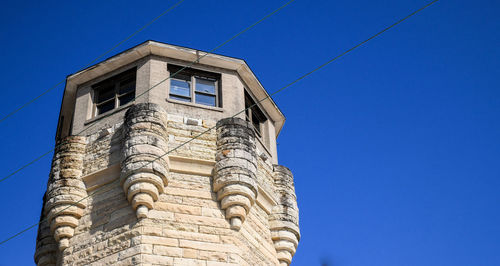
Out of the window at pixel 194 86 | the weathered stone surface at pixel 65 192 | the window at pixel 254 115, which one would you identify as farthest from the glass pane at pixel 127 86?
the window at pixel 254 115

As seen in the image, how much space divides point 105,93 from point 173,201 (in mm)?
4646

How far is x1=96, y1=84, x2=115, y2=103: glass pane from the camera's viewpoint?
18.8m

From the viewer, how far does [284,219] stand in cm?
1759

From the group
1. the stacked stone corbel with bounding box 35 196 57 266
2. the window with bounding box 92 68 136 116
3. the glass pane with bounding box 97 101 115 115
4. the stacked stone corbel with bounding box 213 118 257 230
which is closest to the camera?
the stacked stone corbel with bounding box 213 118 257 230

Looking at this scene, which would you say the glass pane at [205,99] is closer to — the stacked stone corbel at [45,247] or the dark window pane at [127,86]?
the dark window pane at [127,86]

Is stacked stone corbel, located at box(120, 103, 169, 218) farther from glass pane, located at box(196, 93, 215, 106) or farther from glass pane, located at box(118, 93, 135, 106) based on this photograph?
glass pane, located at box(196, 93, 215, 106)

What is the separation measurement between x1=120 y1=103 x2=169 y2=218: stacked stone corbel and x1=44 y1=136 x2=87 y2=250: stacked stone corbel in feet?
4.26

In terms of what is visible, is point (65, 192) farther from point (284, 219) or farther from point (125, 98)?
point (284, 219)

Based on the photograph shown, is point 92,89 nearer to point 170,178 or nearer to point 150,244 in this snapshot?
point 170,178

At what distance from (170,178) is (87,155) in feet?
7.66

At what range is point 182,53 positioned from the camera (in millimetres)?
18453

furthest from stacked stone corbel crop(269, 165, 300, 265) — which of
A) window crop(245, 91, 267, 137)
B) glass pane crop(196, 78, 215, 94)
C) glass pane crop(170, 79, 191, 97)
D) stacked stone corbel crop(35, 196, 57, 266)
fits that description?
stacked stone corbel crop(35, 196, 57, 266)

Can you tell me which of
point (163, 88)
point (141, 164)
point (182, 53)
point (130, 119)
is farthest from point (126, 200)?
point (182, 53)

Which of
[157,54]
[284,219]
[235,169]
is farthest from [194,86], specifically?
[284,219]
